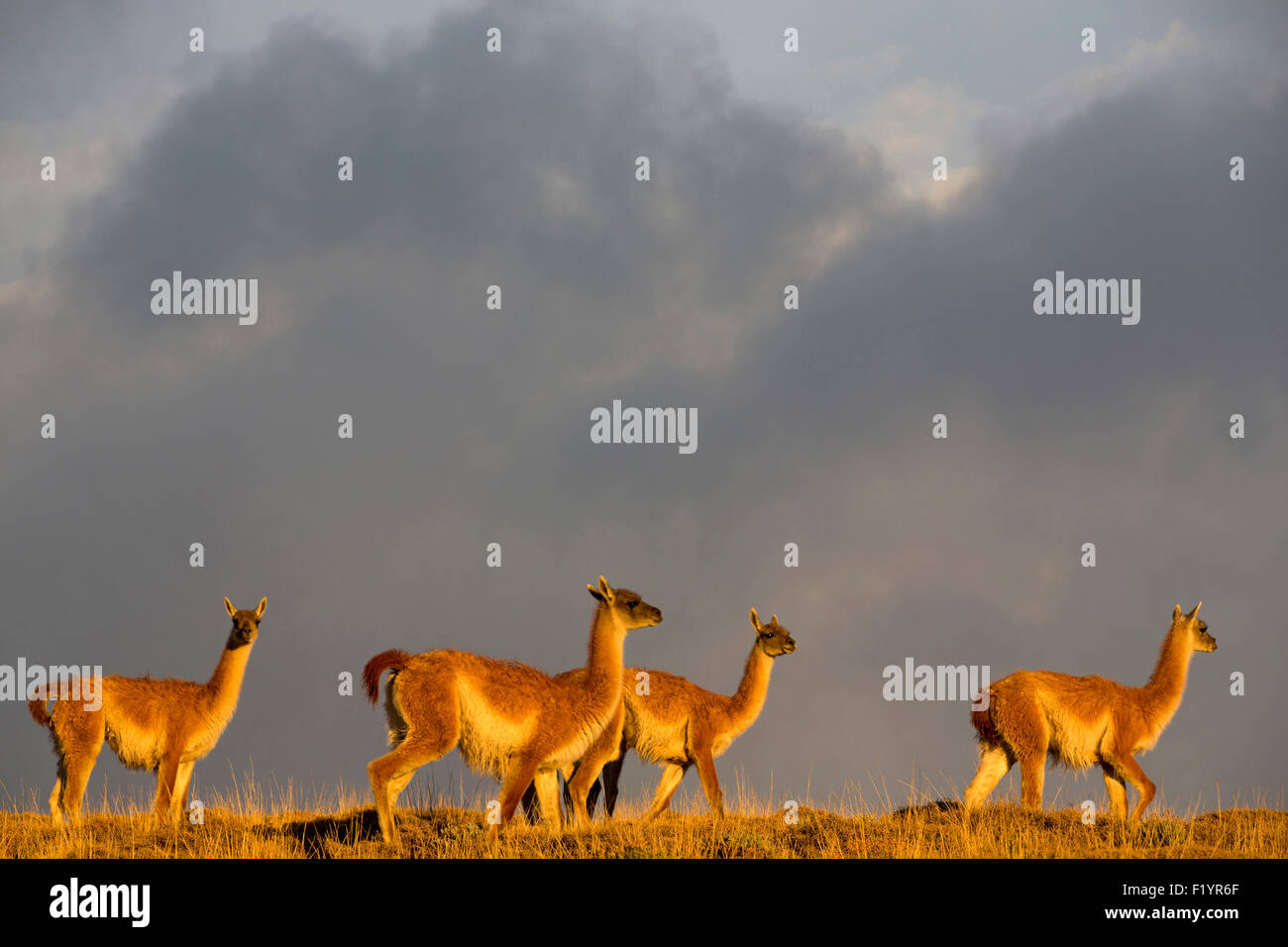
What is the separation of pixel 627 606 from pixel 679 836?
3.41 metres

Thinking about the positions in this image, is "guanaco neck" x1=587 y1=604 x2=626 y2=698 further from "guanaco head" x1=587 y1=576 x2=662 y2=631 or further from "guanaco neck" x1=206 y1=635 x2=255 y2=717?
"guanaco neck" x1=206 y1=635 x2=255 y2=717

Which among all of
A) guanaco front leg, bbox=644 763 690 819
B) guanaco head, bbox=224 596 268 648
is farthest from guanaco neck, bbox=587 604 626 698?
guanaco head, bbox=224 596 268 648

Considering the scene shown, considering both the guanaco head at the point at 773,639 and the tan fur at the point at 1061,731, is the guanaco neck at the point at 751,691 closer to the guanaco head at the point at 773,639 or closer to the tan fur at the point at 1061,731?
the guanaco head at the point at 773,639

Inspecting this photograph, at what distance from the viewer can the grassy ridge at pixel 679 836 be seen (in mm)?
14000

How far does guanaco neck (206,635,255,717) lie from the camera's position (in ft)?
63.0

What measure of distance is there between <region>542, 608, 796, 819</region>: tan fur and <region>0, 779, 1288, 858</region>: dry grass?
1018mm

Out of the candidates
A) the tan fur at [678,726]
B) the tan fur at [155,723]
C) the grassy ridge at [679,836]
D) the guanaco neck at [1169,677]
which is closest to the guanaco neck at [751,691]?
the tan fur at [678,726]

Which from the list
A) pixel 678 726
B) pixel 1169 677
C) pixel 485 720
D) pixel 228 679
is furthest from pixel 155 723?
pixel 1169 677

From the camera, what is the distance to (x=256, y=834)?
15.5 m

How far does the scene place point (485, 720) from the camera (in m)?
15.2

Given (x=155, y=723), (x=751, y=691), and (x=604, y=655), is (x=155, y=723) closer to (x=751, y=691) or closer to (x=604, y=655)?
(x=604, y=655)

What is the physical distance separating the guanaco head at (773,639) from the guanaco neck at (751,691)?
2.9 inches
